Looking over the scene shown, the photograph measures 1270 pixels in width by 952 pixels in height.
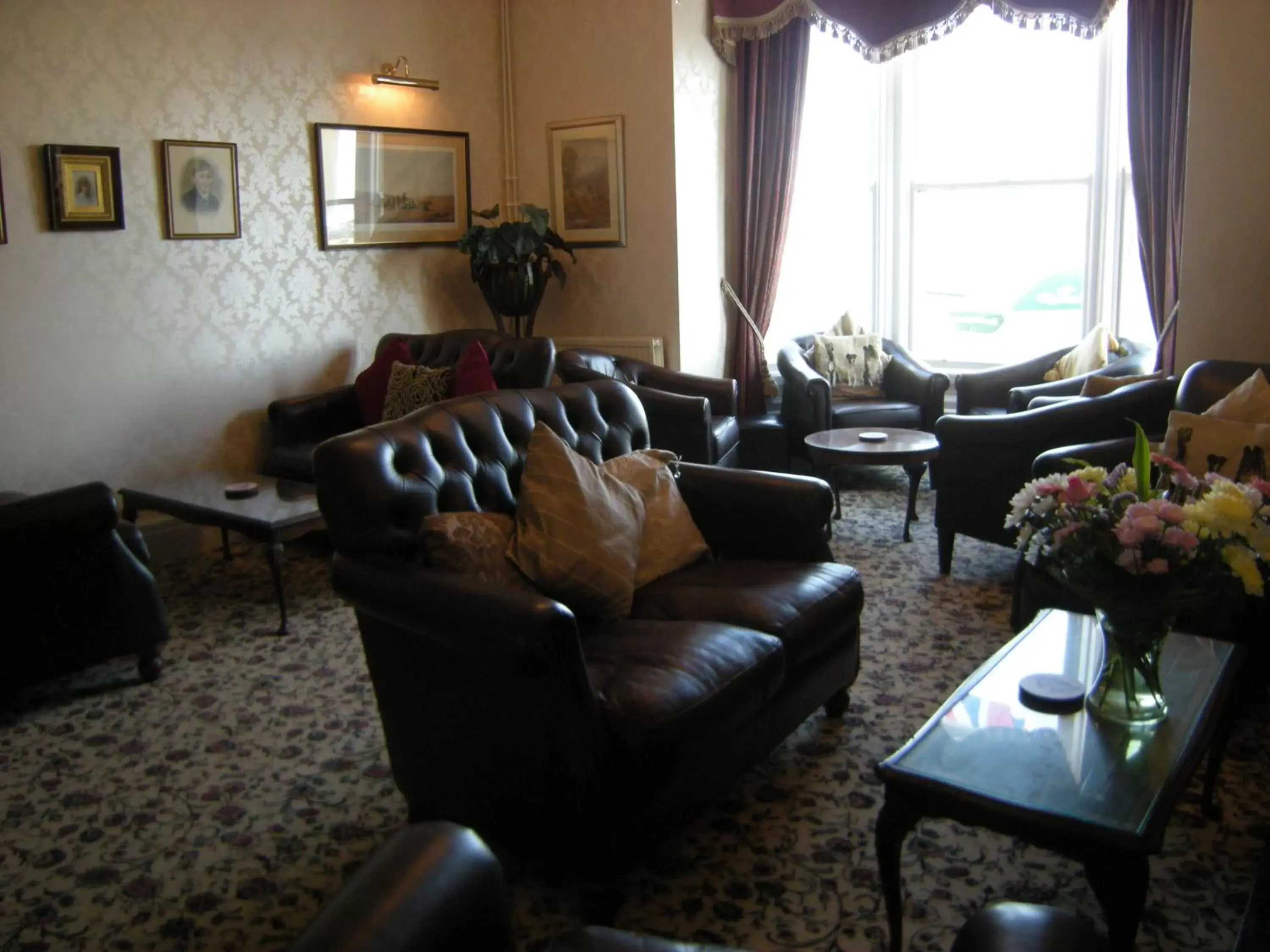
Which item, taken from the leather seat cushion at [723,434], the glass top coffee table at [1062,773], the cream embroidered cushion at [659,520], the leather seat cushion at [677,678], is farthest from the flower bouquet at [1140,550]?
the leather seat cushion at [723,434]

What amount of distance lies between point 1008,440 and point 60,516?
11.0 ft

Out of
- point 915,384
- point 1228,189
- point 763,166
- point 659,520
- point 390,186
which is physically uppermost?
point 763,166

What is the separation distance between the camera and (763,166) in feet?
21.4

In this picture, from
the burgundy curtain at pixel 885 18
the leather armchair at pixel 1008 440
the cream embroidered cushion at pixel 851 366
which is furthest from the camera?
the cream embroidered cushion at pixel 851 366

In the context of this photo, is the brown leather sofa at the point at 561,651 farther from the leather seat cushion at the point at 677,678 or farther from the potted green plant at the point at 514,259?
the potted green plant at the point at 514,259

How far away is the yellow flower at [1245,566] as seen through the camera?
201 centimetres

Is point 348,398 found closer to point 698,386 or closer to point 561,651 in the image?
point 698,386

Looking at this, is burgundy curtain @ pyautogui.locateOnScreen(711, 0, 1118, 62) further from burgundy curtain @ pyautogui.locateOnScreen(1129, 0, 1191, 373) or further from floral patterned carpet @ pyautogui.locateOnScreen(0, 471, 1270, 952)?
floral patterned carpet @ pyautogui.locateOnScreen(0, 471, 1270, 952)

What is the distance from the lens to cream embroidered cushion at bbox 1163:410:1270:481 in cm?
338

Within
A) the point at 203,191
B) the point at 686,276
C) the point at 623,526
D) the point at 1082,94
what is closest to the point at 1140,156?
the point at 1082,94

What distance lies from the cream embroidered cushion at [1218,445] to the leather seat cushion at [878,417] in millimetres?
2348

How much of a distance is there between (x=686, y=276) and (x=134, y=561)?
11.7 ft

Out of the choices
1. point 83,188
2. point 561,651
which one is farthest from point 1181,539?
point 83,188

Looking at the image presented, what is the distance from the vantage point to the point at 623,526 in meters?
2.96
